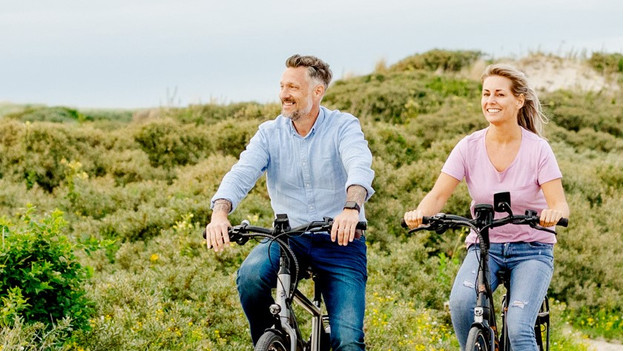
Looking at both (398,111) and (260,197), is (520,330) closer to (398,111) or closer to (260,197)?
(260,197)

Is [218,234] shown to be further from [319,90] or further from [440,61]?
[440,61]

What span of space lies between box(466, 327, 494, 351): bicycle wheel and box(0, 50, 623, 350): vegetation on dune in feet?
7.01

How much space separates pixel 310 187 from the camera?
4500mm

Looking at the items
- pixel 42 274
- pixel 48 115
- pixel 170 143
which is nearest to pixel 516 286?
pixel 42 274

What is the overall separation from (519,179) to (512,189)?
7cm

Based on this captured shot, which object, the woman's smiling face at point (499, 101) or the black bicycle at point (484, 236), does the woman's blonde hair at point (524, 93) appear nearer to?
the woman's smiling face at point (499, 101)

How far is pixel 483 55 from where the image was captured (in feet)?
107

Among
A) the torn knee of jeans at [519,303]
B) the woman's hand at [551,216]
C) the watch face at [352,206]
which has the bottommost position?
the torn knee of jeans at [519,303]

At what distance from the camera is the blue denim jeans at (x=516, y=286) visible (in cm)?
435

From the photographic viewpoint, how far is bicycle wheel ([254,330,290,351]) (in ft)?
12.4

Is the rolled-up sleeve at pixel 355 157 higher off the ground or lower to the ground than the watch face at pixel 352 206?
higher

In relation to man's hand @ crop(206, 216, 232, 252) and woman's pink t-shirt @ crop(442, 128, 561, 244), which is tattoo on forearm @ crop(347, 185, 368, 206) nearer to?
man's hand @ crop(206, 216, 232, 252)

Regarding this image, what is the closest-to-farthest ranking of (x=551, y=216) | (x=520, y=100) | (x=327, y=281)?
1. (x=551, y=216)
2. (x=327, y=281)
3. (x=520, y=100)

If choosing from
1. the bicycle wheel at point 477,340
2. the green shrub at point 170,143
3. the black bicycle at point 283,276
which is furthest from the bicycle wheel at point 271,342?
the green shrub at point 170,143
